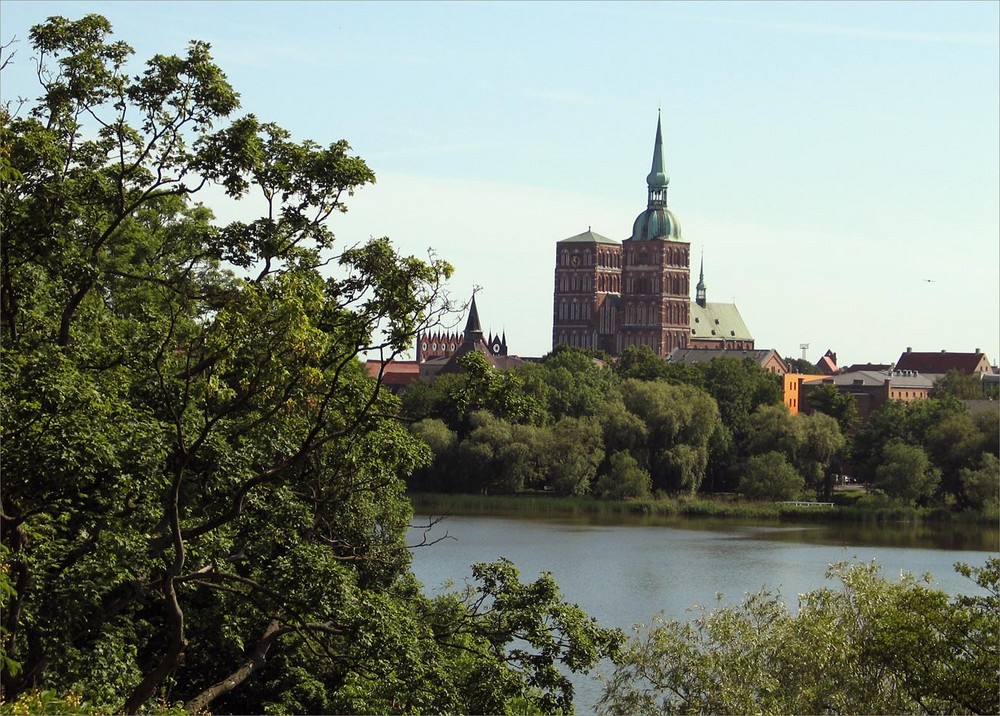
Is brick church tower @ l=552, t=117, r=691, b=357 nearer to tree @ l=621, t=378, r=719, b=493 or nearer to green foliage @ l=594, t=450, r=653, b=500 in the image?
tree @ l=621, t=378, r=719, b=493

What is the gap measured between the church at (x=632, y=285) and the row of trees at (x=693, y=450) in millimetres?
60867

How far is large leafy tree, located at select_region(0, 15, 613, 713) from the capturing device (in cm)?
1191

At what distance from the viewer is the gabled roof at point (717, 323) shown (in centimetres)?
14238

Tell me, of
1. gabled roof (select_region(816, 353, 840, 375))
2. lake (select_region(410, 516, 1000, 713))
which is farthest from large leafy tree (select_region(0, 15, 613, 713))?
gabled roof (select_region(816, 353, 840, 375))

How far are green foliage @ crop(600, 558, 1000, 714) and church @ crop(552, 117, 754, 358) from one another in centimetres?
11384

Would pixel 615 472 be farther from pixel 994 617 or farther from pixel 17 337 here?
pixel 17 337

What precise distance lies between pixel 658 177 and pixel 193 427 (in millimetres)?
123571

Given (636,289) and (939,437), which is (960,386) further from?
(939,437)

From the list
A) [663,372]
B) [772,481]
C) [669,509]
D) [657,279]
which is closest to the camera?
[669,509]

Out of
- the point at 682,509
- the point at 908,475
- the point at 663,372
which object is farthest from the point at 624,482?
the point at 663,372

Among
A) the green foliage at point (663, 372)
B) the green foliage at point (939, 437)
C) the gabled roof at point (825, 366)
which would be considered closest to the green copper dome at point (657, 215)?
the gabled roof at point (825, 366)

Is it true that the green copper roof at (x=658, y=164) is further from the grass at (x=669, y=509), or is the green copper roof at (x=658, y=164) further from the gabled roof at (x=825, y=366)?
the grass at (x=669, y=509)

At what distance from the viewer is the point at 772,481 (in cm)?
6419

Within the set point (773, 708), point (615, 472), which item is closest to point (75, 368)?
point (773, 708)
